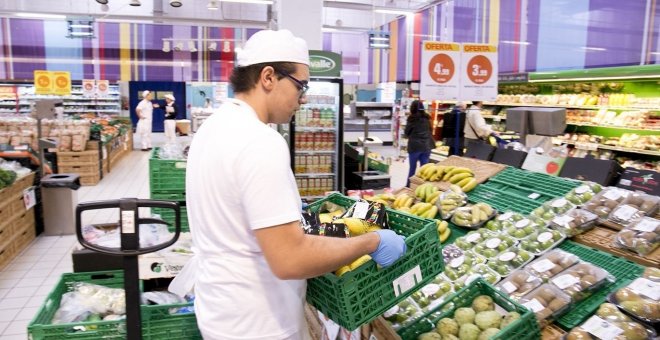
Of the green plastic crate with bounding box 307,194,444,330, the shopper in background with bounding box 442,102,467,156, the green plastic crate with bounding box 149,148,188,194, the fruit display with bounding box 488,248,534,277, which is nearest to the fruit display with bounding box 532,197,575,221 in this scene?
the fruit display with bounding box 488,248,534,277

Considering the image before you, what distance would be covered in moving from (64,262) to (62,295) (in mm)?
3130

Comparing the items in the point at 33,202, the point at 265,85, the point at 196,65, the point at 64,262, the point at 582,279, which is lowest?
the point at 64,262

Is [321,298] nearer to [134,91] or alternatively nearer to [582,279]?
[582,279]

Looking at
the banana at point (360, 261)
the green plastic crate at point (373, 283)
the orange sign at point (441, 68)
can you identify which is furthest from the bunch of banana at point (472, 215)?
the orange sign at point (441, 68)

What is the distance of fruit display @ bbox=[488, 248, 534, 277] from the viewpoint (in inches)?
107

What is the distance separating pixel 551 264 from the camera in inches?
102

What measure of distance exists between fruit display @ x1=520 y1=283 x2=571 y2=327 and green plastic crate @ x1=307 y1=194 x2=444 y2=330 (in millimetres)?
631

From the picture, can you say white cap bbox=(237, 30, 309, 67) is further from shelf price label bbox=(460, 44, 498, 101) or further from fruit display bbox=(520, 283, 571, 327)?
shelf price label bbox=(460, 44, 498, 101)

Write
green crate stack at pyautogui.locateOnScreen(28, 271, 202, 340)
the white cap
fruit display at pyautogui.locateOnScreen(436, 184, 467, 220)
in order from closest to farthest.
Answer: the white cap
green crate stack at pyautogui.locateOnScreen(28, 271, 202, 340)
fruit display at pyautogui.locateOnScreen(436, 184, 467, 220)

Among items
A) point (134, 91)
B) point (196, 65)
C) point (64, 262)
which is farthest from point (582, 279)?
point (134, 91)

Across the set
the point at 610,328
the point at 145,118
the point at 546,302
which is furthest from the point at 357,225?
the point at 145,118

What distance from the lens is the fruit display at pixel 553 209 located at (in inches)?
120

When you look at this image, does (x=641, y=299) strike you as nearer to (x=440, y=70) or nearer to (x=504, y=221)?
(x=504, y=221)

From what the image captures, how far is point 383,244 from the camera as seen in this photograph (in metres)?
1.68
